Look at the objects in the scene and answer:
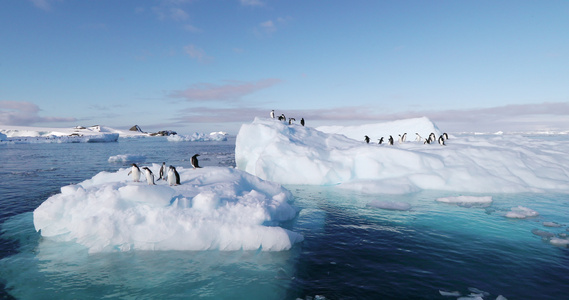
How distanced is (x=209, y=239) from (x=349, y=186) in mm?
10051

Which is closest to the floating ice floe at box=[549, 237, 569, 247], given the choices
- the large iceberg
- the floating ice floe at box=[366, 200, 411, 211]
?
the floating ice floe at box=[366, 200, 411, 211]

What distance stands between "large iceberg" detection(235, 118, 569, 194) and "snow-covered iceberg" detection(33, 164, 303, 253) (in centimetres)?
853

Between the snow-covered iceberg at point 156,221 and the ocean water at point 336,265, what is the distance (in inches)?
10.8

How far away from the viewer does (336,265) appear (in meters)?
6.75

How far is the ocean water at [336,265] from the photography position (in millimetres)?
5582

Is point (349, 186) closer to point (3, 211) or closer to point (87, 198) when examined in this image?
point (87, 198)

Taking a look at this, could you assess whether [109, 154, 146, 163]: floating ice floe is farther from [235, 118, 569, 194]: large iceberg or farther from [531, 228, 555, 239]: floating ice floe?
[531, 228, 555, 239]: floating ice floe

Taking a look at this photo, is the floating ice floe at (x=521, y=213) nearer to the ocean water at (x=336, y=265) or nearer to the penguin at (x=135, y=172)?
the ocean water at (x=336, y=265)

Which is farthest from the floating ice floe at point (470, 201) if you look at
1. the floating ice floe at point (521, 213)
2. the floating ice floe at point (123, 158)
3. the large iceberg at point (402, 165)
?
the floating ice floe at point (123, 158)

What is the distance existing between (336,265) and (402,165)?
38.5 feet

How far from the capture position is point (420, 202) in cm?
1250

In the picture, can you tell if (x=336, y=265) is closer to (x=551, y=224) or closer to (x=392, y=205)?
(x=392, y=205)

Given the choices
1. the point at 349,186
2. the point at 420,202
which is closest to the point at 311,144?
the point at 349,186

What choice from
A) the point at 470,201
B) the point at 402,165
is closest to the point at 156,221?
the point at 470,201
